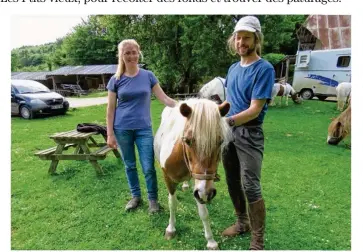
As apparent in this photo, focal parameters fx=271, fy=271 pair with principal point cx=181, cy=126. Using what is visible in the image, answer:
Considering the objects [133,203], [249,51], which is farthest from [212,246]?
[249,51]

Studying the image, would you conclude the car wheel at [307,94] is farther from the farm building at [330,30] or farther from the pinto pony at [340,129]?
the pinto pony at [340,129]

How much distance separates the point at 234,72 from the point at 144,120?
141cm

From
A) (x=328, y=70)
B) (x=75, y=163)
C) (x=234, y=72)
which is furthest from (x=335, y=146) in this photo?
(x=328, y=70)

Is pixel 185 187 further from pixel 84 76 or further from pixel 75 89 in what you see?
pixel 84 76

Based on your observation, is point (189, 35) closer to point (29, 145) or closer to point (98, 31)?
point (29, 145)

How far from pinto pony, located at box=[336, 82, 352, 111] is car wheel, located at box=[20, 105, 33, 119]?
14.6m

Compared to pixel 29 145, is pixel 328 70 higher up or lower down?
higher up

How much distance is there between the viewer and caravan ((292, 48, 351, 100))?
1551 cm

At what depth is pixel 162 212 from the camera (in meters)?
3.82

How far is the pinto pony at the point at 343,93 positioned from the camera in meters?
12.9

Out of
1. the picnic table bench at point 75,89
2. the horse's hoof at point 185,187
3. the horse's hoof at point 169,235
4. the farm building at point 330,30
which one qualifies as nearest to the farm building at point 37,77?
the picnic table bench at point 75,89

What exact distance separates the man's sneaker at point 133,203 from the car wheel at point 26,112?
10602mm

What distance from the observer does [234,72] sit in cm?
277

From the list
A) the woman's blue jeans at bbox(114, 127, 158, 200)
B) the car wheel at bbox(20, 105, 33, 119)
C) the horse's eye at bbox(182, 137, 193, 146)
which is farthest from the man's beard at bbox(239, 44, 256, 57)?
the car wheel at bbox(20, 105, 33, 119)
